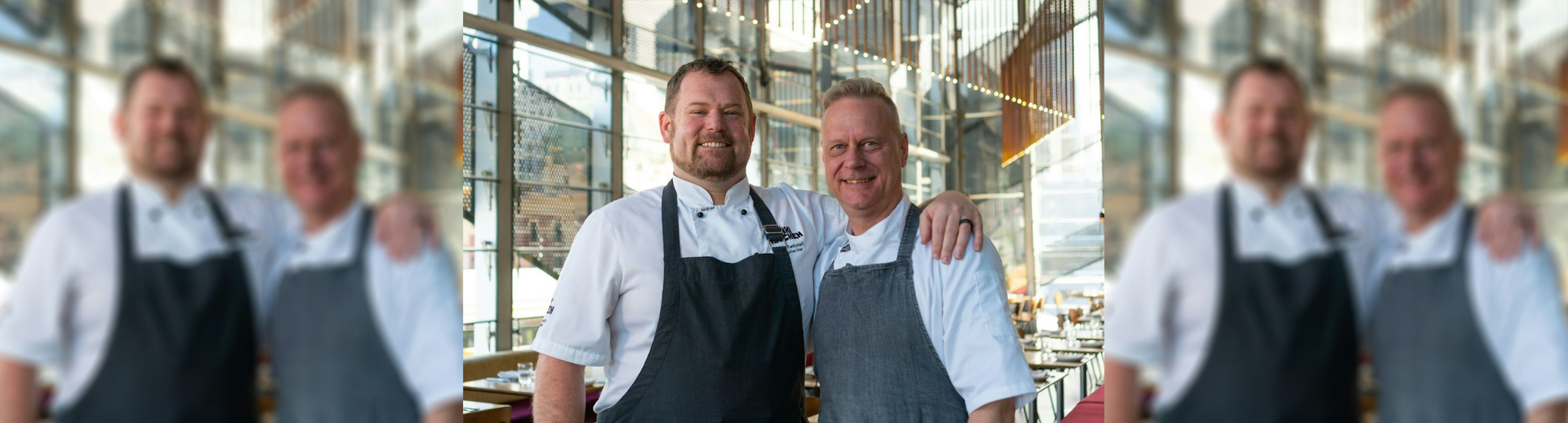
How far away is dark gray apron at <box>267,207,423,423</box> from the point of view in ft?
3.28

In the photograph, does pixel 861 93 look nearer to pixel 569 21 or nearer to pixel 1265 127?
pixel 1265 127

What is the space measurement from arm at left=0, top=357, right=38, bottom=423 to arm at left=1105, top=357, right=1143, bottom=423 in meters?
1.00

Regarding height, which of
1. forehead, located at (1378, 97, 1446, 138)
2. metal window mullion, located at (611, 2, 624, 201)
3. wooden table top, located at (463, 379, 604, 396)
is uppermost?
metal window mullion, located at (611, 2, 624, 201)

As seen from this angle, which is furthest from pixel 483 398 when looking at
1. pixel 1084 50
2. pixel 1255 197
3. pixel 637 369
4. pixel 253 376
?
pixel 1084 50

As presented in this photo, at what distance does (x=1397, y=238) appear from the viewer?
0.92 meters

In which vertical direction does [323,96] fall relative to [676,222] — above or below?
above

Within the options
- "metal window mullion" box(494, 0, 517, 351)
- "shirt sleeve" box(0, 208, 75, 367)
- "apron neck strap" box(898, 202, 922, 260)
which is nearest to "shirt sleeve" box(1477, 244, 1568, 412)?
"shirt sleeve" box(0, 208, 75, 367)

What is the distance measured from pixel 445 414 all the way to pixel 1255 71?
876 mm

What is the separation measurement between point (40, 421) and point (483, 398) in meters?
4.99

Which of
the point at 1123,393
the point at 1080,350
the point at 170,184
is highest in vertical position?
the point at 170,184

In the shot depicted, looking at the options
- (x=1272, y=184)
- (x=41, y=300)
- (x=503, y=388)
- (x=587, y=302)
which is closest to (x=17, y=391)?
(x=41, y=300)

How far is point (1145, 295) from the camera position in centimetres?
102

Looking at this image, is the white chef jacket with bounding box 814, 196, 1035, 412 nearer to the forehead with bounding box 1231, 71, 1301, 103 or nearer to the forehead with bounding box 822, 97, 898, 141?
the forehead with bounding box 822, 97, 898, 141

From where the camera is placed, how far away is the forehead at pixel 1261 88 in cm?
97
